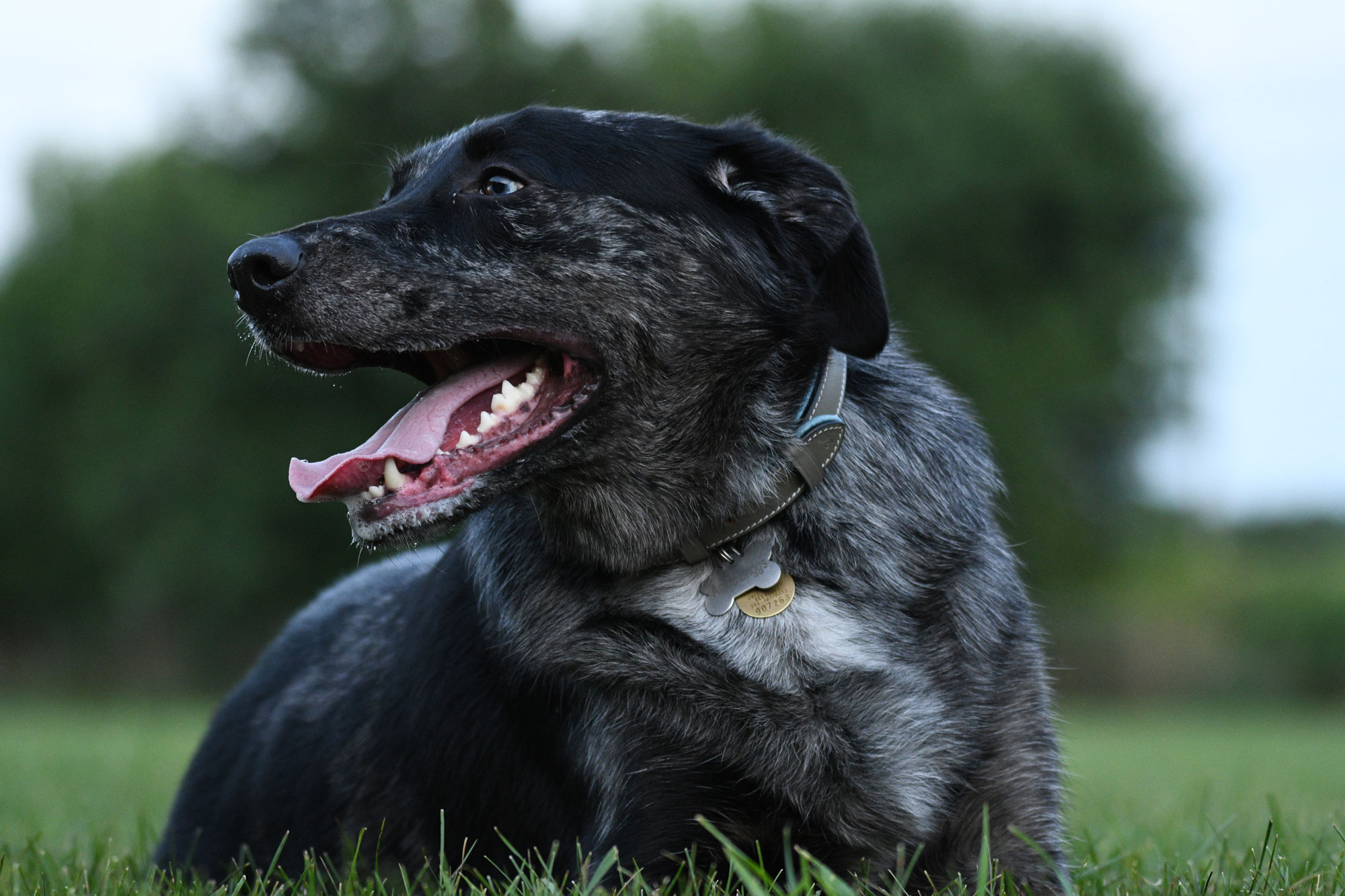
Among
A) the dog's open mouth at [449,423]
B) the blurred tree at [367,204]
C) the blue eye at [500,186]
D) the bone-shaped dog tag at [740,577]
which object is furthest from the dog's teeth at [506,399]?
the blurred tree at [367,204]

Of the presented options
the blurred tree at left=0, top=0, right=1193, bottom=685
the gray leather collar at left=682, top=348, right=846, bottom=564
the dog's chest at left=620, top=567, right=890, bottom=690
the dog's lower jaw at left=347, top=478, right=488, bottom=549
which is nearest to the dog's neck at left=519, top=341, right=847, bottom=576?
the gray leather collar at left=682, top=348, right=846, bottom=564

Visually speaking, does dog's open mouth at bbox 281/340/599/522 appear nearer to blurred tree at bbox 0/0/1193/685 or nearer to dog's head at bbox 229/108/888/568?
dog's head at bbox 229/108/888/568

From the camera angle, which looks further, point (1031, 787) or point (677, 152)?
point (677, 152)

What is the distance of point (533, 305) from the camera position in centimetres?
312

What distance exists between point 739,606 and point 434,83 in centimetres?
2078

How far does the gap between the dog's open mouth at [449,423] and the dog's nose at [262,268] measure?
0.49 ft

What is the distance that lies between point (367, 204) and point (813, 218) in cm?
1905

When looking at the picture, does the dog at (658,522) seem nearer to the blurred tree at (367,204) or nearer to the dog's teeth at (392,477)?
the dog's teeth at (392,477)

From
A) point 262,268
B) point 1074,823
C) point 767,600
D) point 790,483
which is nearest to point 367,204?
point 1074,823

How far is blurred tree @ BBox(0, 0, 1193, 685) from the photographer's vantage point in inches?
846

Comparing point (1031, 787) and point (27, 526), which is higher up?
point (1031, 787)

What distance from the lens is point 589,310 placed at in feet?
10.3

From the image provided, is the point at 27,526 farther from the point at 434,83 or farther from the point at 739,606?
the point at 739,606

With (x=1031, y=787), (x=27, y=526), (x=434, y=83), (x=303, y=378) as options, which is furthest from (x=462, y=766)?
(x=27, y=526)
